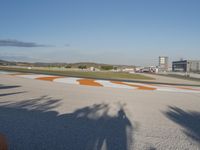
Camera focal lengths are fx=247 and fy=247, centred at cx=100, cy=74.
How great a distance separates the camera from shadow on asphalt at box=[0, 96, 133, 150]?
16.0 feet

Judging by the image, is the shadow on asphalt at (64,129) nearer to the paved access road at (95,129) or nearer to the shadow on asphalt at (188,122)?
the paved access road at (95,129)

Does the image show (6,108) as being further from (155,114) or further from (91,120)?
(155,114)

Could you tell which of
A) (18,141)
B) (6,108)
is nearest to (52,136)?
(18,141)

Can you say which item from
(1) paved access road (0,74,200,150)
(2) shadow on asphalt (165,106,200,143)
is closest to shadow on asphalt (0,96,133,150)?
(1) paved access road (0,74,200,150)

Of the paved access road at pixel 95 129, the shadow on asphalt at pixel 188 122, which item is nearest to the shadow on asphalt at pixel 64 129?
the paved access road at pixel 95 129

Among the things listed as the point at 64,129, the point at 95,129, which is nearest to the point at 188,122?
the point at 95,129

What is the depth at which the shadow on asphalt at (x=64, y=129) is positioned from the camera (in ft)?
16.0

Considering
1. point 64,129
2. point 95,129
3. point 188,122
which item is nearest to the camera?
point 64,129

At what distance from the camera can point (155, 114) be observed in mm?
8625

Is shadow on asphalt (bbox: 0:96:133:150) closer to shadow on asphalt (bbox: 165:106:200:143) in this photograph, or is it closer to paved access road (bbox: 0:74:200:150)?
paved access road (bbox: 0:74:200:150)

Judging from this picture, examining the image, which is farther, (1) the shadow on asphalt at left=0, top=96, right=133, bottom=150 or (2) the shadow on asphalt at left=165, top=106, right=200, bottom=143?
Result: (2) the shadow on asphalt at left=165, top=106, right=200, bottom=143

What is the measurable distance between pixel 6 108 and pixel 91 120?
3164mm

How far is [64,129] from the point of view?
19.4 feet

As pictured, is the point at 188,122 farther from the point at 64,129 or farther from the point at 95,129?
the point at 64,129
